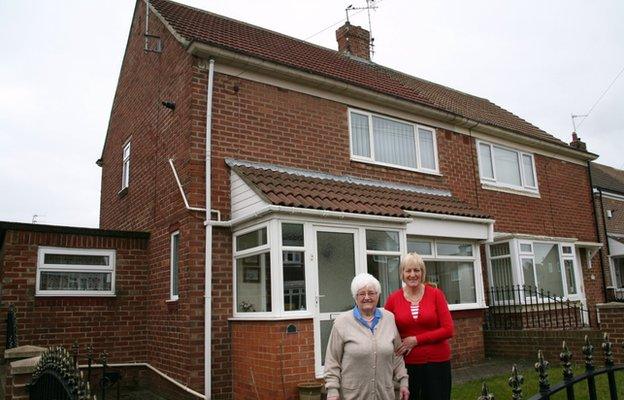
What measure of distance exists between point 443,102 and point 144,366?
10.5m

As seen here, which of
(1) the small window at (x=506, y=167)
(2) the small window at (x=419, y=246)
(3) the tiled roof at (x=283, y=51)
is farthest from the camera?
(1) the small window at (x=506, y=167)

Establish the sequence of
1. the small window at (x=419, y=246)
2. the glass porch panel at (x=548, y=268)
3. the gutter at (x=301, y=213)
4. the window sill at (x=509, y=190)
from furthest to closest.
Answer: the window sill at (x=509, y=190), the glass porch panel at (x=548, y=268), the small window at (x=419, y=246), the gutter at (x=301, y=213)

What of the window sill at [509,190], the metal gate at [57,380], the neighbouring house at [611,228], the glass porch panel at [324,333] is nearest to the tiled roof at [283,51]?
the window sill at [509,190]

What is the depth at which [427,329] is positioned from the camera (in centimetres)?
→ 427

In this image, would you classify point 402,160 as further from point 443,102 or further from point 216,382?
point 216,382

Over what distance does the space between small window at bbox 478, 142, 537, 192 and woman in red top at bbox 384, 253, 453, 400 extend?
1010 centimetres

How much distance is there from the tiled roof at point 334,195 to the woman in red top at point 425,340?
365 cm

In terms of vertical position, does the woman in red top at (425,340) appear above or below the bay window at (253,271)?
below

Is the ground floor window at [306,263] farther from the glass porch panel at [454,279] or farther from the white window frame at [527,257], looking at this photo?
the white window frame at [527,257]

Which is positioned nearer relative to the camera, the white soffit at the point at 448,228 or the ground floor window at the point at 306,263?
the ground floor window at the point at 306,263

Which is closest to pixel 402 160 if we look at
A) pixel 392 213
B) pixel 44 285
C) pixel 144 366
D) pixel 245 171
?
pixel 392 213

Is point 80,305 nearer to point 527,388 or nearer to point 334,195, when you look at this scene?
point 334,195

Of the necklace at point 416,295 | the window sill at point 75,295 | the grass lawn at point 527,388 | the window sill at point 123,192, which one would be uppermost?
the window sill at point 123,192

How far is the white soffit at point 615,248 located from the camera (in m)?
18.2
